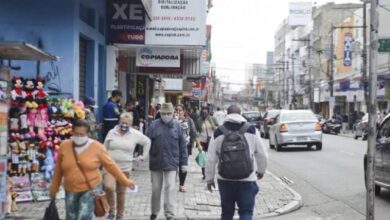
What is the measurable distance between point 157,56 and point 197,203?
19.9 feet

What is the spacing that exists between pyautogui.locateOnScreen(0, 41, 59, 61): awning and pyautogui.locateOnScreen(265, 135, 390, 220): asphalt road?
465 cm

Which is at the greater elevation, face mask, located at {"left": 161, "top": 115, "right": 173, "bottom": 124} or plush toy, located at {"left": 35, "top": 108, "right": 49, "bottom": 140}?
face mask, located at {"left": 161, "top": 115, "right": 173, "bottom": 124}

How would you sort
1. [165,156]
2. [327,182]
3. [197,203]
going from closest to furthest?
[165,156] < [197,203] < [327,182]

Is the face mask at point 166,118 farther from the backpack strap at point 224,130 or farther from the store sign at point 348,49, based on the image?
the store sign at point 348,49

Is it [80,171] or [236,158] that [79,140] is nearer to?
[80,171]

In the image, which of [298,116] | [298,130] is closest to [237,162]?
[298,130]

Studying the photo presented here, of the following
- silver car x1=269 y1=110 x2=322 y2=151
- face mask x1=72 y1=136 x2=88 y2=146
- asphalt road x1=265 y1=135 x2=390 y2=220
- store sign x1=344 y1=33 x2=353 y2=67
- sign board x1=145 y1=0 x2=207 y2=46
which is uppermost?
store sign x1=344 y1=33 x2=353 y2=67

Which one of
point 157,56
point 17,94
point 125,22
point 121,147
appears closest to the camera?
point 121,147

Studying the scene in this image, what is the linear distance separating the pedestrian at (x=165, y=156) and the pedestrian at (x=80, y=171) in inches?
89.5

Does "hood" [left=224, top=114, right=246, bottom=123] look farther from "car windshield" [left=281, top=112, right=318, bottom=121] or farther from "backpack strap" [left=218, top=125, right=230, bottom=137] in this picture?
"car windshield" [left=281, top=112, right=318, bottom=121]

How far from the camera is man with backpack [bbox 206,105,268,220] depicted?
6.87 m

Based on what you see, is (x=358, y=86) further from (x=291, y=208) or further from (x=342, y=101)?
(x=291, y=208)

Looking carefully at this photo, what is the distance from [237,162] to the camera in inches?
270

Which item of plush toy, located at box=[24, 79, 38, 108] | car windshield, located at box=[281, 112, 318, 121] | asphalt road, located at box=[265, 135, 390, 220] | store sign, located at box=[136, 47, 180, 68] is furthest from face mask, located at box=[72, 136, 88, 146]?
car windshield, located at box=[281, 112, 318, 121]
